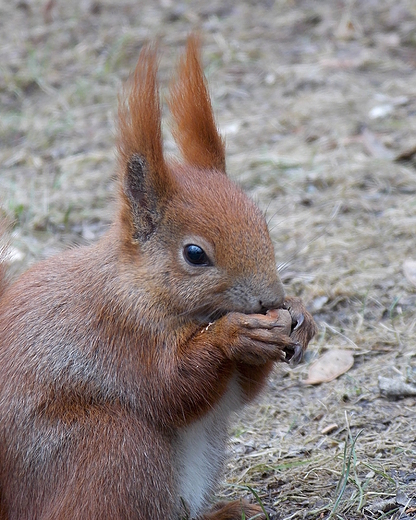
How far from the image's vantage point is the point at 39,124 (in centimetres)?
696

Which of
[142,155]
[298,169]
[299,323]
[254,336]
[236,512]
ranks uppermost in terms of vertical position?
[142,155]

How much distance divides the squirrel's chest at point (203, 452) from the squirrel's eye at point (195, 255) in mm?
477

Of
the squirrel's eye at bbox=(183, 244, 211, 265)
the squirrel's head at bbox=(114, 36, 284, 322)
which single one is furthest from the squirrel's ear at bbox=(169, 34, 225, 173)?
the squirrel's eye at bbox=(183, 244, 211, 265)

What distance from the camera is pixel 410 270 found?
15.3 ft

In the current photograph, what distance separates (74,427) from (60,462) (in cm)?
12

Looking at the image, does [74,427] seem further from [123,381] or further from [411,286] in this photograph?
[411,286]

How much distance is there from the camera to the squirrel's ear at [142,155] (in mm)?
2922

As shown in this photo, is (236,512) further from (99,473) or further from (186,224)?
(186,224)

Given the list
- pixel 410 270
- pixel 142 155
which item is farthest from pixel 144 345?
pixel 410 270

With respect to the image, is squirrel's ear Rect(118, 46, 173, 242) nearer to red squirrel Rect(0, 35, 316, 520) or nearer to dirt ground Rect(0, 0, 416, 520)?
red squirrel Rect(0, 35, 316, 520)

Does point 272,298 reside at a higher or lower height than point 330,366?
higher

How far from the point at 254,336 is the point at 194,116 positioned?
2.98 feet

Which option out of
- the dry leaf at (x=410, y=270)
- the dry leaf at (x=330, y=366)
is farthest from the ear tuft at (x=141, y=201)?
the dry leaf at (x=410, y=270)

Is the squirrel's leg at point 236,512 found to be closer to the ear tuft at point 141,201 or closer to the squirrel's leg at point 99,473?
the squirrel's leg at point 99,473
